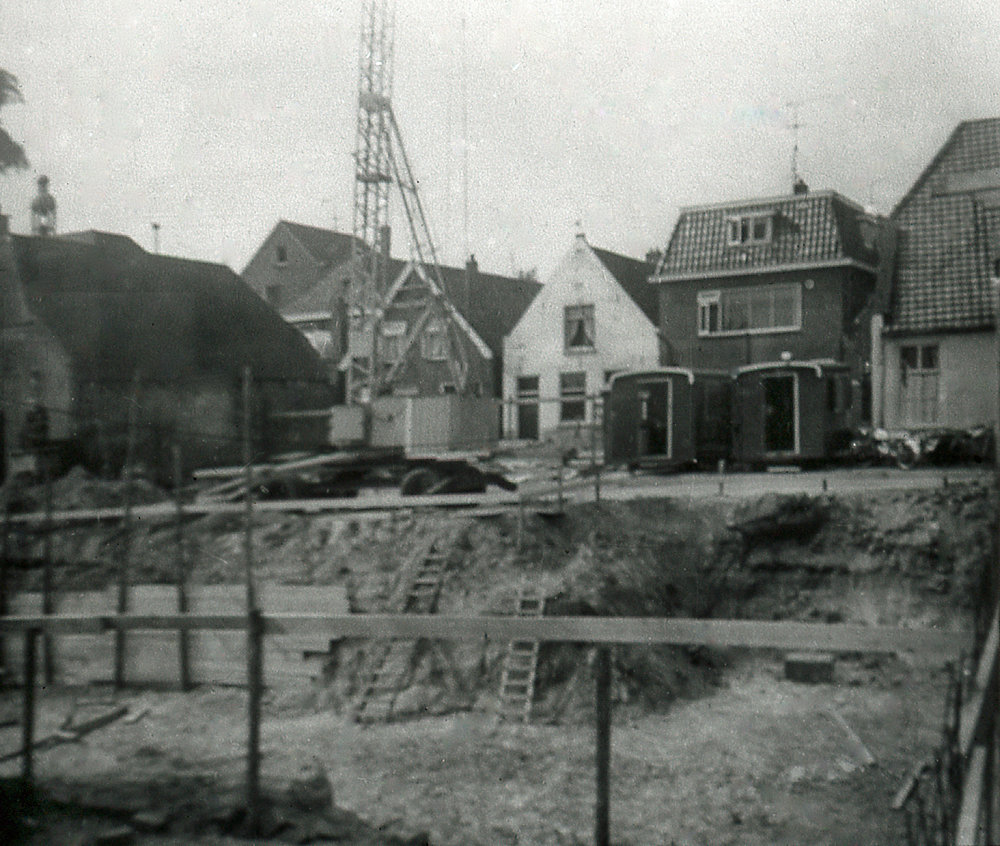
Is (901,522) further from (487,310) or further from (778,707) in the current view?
(487,310)

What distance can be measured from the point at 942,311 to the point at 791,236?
2213 mm

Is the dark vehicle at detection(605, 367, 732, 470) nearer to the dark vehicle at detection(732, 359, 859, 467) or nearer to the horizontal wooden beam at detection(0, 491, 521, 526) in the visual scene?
the dark vehicle at detection(732, 359, 859, 467)

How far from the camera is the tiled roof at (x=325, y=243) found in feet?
22.3

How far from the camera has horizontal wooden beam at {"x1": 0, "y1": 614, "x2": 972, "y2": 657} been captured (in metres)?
3.01

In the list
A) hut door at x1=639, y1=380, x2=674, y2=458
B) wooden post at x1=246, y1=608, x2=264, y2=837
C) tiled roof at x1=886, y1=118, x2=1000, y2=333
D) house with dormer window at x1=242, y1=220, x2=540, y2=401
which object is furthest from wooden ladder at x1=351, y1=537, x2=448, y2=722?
tiled roof at x1=886, y1=118, x2=1000, y2=333

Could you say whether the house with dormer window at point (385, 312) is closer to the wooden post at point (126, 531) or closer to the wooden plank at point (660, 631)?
the wooden post at point (126, 531)

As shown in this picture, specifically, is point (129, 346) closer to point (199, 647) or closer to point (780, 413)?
point (199, 647)

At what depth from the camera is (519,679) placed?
7.93 metres

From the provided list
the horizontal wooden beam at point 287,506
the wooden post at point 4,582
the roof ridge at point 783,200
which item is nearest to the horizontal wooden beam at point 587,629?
the wooden post at point 4,582

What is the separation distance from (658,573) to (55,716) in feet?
Answer: 16.3

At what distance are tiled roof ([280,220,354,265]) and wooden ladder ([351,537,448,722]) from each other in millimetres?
2701

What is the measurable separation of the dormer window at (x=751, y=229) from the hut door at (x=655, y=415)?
63.5 inches

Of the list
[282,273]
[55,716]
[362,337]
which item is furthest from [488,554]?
[55,716]

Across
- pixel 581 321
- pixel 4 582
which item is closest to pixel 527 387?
pixel 581 321
